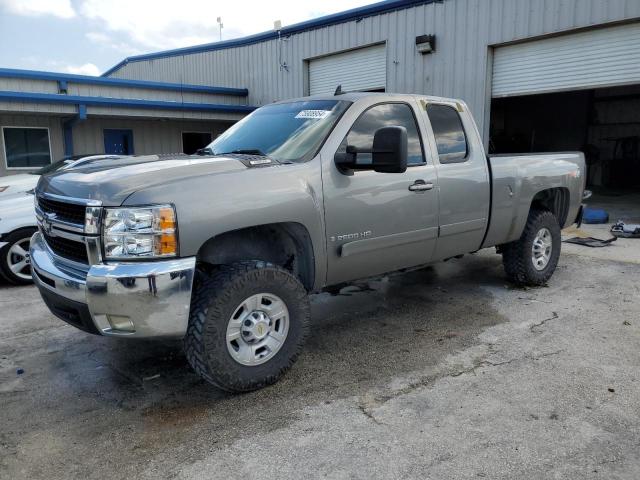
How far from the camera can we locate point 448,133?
4.89 m

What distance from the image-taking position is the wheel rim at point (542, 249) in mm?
5914

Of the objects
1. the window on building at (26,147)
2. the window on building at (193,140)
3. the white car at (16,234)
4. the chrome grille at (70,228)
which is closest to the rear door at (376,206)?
the chrome grille at (70,228)

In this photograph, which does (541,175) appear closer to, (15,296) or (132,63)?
(15,296)

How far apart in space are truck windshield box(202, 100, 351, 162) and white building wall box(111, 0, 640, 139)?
7.78m

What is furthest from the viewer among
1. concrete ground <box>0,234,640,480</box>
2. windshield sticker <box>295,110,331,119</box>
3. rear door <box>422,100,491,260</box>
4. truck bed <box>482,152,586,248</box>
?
truck bed <box>482,152,586,248</box>

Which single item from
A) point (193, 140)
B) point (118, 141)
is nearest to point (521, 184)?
point (118, 141)

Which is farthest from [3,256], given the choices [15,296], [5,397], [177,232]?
[177,232]

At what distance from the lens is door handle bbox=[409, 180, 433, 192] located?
4.34m

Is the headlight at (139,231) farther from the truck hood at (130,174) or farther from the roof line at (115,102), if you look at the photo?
the roof line at (115,102)

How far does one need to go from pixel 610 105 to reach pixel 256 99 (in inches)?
566

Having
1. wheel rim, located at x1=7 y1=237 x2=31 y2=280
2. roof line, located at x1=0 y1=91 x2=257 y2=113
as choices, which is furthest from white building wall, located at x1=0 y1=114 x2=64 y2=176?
wheel rim, located at x1=7 y1=237 x2=31 y2=280

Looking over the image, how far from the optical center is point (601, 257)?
7.51m

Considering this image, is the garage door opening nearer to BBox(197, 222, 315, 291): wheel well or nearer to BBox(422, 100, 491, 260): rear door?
BBox(422, 100, 491, 260): rear door

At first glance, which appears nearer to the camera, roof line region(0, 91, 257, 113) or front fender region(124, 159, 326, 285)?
front fender region(124, 159, 326, 285)
